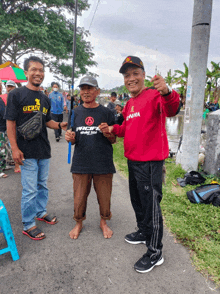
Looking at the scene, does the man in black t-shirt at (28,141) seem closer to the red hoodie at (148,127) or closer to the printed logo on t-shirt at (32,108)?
the printed logo on t-shirt at (32,108)

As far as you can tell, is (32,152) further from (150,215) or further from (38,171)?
(150,215)

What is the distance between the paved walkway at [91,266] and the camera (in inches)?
76.9

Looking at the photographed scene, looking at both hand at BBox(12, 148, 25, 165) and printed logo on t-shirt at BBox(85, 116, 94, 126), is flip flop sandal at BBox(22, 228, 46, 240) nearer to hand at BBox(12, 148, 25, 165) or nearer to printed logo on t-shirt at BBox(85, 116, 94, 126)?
hand at BBox(12, 148, 25, 165)

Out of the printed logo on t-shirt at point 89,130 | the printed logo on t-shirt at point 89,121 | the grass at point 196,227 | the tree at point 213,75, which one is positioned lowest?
the grass at point 196,227

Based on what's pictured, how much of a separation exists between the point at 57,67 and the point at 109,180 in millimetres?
21277

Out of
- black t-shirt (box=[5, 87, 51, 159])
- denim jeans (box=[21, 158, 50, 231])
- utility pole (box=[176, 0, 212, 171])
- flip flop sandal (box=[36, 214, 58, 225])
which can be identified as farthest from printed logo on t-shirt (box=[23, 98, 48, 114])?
utility pole (box=[176, 0, 212, 171])

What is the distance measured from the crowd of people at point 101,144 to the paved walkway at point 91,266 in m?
0.12

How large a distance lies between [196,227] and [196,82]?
319 centimetres

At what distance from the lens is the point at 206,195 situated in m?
3.52

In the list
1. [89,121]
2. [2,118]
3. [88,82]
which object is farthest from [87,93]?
[2,118]

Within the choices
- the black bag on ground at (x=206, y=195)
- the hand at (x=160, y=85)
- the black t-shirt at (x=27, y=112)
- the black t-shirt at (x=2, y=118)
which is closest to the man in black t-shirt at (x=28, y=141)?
the black t-shirt at (x=27, y=112)

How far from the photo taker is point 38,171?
2918mm

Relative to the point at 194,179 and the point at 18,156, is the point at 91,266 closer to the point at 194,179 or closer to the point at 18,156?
the point at 18,156

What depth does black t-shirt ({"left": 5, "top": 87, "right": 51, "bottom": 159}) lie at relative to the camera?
2516mm
